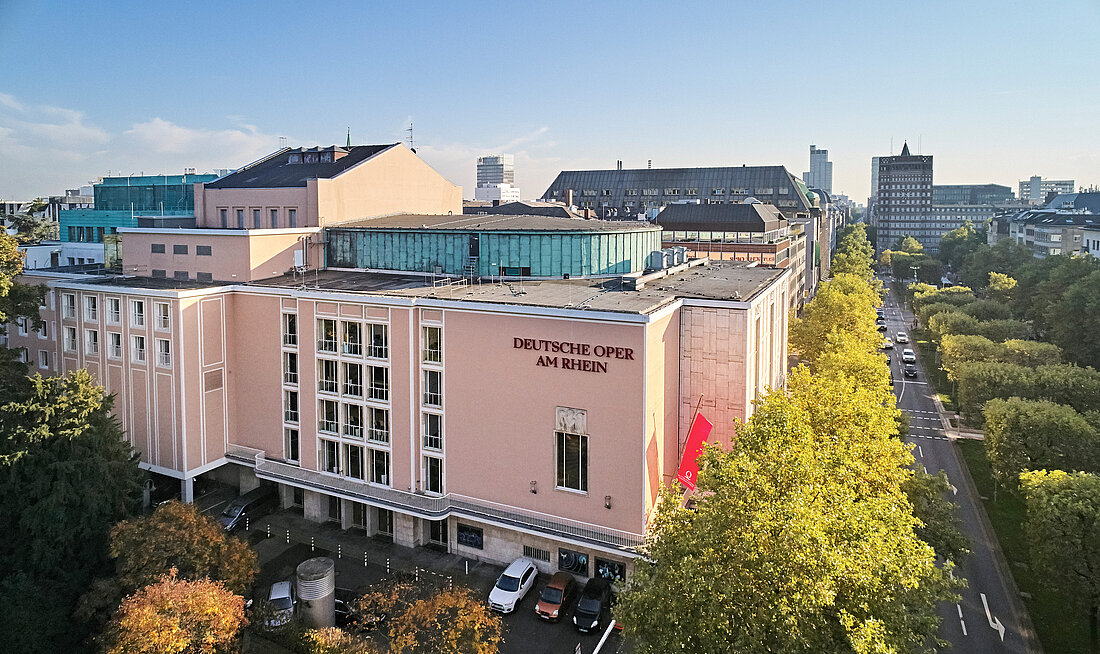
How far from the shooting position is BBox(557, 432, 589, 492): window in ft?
122

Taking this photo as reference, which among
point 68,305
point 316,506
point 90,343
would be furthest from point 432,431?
point 68,305

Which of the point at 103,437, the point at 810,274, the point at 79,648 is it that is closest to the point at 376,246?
the point at 103,437

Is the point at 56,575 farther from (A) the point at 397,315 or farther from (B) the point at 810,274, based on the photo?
(B) the point at 810,274

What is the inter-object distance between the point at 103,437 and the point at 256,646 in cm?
1441

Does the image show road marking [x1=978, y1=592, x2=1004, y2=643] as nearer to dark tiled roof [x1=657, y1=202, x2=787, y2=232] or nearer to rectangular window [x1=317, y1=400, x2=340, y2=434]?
rectangular window [x1=317, y1=400, x2=340, y2=434]

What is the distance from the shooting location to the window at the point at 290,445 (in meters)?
45.4

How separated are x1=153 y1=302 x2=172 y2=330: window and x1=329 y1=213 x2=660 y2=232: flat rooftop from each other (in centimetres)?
1378

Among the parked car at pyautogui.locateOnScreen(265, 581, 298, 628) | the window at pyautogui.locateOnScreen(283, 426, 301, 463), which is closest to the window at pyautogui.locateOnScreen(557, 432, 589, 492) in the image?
the parked car at pyautogui.locateOnScreen(265, 581, 298, 628)

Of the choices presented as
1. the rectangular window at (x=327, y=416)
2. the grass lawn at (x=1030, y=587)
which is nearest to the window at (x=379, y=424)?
the rectangular window at (x=327, y=416)

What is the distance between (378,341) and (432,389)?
443 cm

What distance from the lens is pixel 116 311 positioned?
46656 millimetres

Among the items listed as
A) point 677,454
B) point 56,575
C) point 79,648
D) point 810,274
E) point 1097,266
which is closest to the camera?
point 79,648

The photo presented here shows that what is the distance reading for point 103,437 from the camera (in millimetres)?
37531

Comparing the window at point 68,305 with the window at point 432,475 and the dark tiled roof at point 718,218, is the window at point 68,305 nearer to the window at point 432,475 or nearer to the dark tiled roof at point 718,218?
the window at point 432,475
